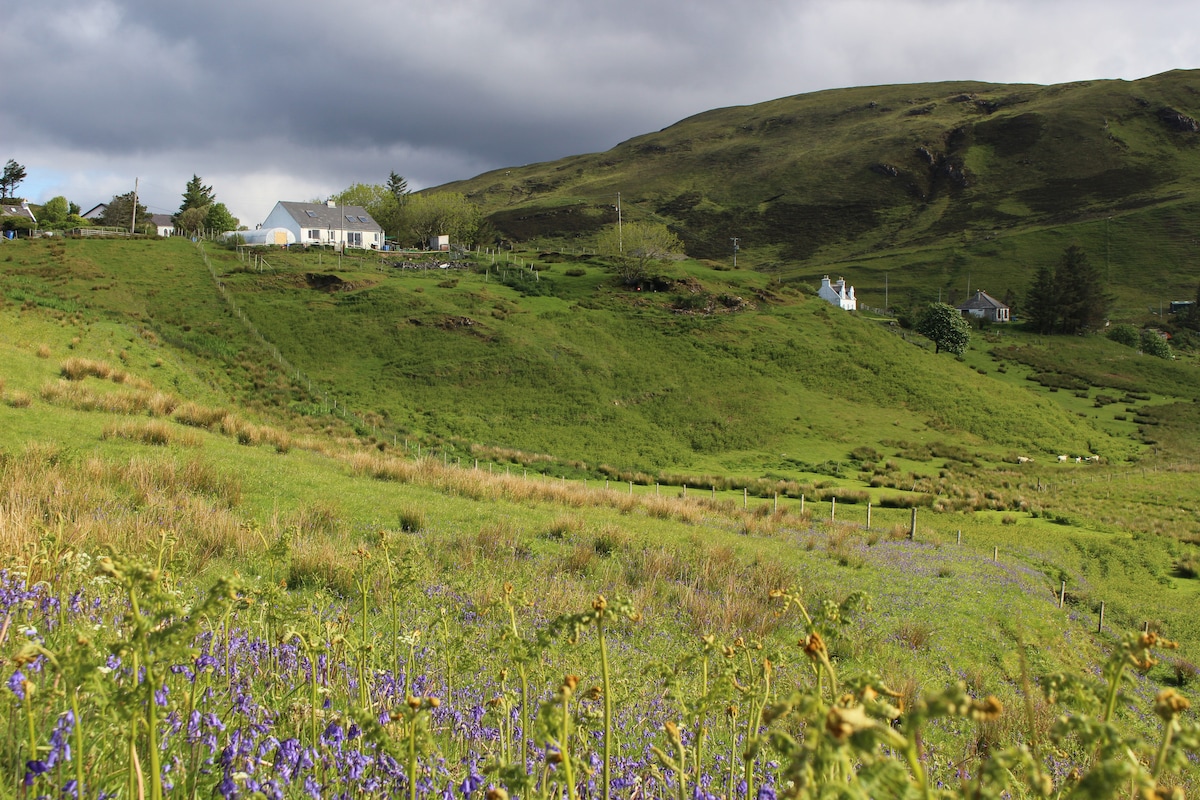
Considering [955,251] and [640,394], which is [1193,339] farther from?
[640,394]

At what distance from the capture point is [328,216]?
9119cm

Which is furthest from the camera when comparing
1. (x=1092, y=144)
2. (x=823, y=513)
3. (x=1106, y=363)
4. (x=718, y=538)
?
(x=1092, y=144)

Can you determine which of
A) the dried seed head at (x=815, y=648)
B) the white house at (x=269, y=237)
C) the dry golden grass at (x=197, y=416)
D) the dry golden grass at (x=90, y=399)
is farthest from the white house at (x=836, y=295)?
the dried seed head at (x=815, y=648)

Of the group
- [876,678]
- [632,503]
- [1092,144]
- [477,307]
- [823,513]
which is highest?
[1092,144]

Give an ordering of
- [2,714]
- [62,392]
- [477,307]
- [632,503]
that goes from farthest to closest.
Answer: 1. [477,307]
2. [632,503]
3. [62,392]
4. [2,714]

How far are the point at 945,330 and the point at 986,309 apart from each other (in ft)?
130

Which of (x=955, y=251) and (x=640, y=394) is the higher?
(x=955, y=251)

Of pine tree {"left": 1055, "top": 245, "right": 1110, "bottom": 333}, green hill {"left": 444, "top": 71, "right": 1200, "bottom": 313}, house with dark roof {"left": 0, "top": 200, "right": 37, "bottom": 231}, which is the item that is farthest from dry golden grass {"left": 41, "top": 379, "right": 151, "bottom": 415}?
green hill {"left": 444, "top": 71, "right": 1200, "bottom": 313}

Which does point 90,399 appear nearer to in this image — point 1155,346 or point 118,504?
point 118,504

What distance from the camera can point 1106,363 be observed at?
75250 mm

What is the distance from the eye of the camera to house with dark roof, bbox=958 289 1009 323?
101938 mm

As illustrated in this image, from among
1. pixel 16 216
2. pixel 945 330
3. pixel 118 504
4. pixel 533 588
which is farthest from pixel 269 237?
pixel 533 588

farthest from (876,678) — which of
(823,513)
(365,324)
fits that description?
(365,324)

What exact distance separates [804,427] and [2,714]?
47.6m
